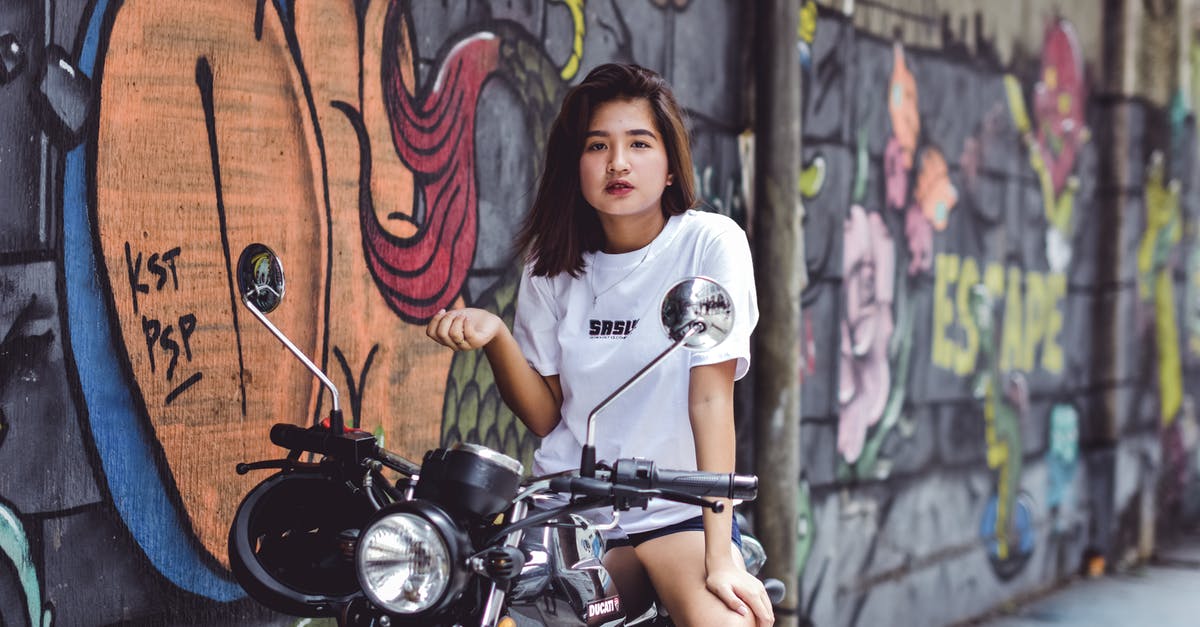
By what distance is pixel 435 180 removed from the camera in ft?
12.5

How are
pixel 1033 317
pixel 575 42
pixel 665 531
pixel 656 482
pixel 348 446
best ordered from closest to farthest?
pixel 656 482 → pixel 348 446 → pixel 665 531 → pixel 575 42 → pixel 1033 317

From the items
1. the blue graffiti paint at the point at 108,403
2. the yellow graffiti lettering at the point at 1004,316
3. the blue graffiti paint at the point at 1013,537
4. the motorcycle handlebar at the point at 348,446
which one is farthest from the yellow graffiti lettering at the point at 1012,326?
the motorcycle handlebar at the point at 348,446

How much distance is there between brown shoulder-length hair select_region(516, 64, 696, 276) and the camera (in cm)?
265

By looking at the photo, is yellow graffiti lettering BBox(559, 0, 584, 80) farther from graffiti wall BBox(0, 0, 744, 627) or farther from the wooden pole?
the wooden pole

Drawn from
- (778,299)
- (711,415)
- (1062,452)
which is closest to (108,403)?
(711,415)

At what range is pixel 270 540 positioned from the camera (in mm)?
2244

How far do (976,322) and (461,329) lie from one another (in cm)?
516

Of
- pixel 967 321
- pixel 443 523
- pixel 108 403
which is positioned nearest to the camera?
pixel 443 523

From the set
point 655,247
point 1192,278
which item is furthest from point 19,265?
point 1192,278

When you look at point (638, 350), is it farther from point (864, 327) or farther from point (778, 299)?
point (864, 327)

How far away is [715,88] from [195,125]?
243cm

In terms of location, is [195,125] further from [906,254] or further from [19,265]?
[906,254]

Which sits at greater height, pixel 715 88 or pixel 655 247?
pixel 715 88

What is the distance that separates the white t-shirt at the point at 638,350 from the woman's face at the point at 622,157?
132 millimetres
